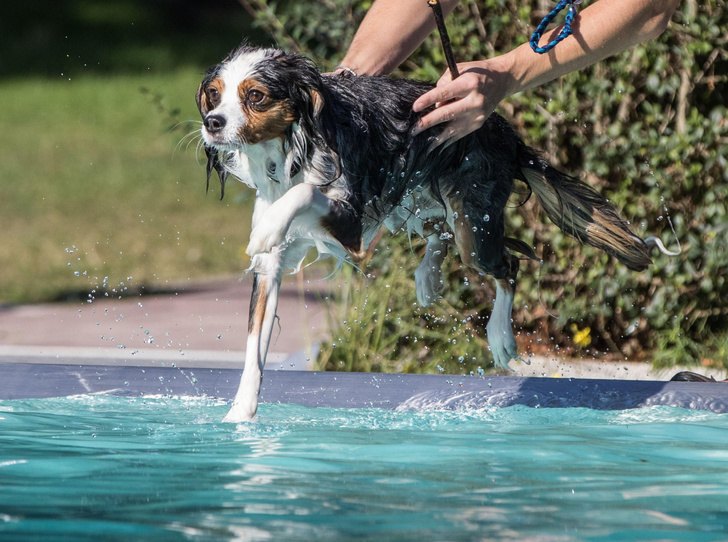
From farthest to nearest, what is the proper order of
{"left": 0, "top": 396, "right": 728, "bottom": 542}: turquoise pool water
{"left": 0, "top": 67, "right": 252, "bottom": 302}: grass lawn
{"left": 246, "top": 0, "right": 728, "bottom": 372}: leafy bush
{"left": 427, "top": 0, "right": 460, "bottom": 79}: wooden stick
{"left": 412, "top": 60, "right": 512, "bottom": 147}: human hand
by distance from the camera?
1. {"left": 0, "top": 67, "right": 252, "bottom": 302}: grass lawn
2. {"left": 246, "top": 0, "right": 728, "bottom": 372}: leafy bush
3. {"left": 412, "top": 60, "right": 512, "bottom": 147}: human hand
4. {"left": 427, "top": 0, "right": 460, "bottom": 79}: wooden stick
5. {"left": 0, "top": 396, "right": 728, "bottom": 542}: turquoise pool water

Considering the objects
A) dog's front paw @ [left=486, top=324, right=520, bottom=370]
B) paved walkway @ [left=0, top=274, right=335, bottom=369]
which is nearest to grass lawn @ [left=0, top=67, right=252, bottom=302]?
paved walkway @ [left=0, top=274, right=335, bottom=369]

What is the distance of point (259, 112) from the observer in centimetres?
317

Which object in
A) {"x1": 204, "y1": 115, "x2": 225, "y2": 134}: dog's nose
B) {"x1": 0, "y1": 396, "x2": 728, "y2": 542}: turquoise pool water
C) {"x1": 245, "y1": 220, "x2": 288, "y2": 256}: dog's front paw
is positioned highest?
{"x1": 204, "y1": 115, "x2": 225, "y2": 134}: dog's nose

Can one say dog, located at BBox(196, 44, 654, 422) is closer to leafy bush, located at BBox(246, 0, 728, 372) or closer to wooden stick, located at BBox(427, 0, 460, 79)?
wooden stick, located at BBox(427, 0, 460, 79)

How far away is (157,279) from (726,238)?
4626 millimetres

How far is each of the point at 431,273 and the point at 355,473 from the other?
1587mm

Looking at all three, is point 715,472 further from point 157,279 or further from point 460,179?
point 157,279

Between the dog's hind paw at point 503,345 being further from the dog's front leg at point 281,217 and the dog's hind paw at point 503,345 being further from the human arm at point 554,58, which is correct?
the dog's front leg at point 281,217

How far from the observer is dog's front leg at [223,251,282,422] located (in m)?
3.33

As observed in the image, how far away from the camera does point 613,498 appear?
251 centimetres

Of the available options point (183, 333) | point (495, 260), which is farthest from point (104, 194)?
point (495, 260)

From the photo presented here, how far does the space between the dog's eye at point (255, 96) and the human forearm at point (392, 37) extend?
2.90 ft

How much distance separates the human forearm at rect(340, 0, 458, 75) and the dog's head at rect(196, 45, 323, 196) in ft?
2.45

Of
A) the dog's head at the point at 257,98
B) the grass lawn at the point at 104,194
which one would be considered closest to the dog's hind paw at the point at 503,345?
the dog's head at the point at 257,98
